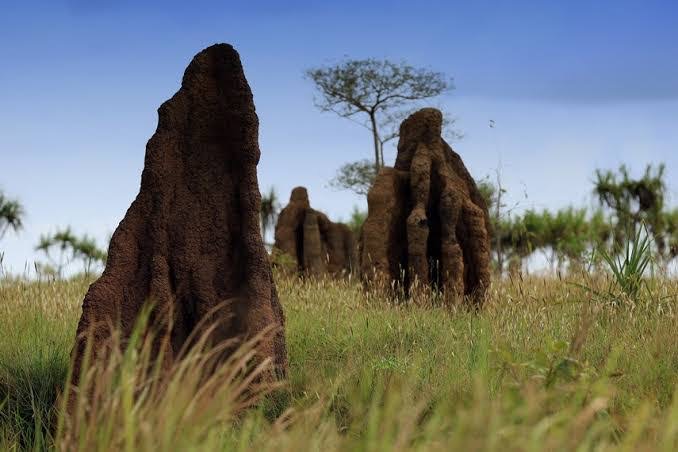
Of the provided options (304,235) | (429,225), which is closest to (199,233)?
(429,225)

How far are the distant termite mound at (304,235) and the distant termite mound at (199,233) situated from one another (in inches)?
453

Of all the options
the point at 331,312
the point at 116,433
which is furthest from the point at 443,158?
the point at 116,433

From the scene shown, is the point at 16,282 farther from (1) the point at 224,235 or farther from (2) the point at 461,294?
(2) the point at 461,294

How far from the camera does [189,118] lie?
6906mm

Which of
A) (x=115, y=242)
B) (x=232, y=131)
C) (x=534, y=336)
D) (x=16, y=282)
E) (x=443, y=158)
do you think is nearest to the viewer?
(x=115, y=242)

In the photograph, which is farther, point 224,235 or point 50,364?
point 50,364

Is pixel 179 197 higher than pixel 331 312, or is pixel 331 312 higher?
pixel 179 197

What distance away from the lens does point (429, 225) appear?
1177 cm

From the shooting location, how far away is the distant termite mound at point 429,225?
1125 cm

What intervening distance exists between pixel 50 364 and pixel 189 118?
2.32 meters

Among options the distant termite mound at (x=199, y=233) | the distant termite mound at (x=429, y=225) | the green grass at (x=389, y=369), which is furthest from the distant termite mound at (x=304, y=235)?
the distant termite mound at (x=199, y=233)

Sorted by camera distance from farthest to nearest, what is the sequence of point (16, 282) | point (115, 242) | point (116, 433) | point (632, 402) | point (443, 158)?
1. point (443, 158)
2. point (16, 282)
3. point (115, 242)
4. point (632, 402)
5. point (116, 433)

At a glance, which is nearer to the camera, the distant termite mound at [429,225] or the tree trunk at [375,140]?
the distant termite mound at [429,225]

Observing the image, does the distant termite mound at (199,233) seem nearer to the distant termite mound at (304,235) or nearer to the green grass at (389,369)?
the green grass at (389,369)
